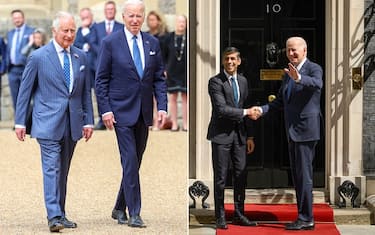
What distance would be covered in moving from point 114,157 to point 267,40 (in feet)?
8.44

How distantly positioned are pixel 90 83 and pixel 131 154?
598 millimetres

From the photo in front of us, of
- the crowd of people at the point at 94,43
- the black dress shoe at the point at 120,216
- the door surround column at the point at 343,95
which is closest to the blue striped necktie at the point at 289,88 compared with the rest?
the door surround column at the point at 343,95

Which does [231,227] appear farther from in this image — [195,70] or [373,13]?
[373,13]

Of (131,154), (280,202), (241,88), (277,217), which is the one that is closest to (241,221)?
(277,217)

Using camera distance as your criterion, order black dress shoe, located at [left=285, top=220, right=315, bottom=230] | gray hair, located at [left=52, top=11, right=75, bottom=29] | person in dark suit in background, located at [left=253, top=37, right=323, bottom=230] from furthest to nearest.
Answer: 1. black dress shoe, located at [left=285, top=220, right=315, bottom=230]
2. person in dark suit in background, located at [left=253, top=37, right=323, bottom=230]
3. gray hair, located at [left=52, top=11, right=75, bottom=29]

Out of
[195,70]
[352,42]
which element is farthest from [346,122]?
[195,70]

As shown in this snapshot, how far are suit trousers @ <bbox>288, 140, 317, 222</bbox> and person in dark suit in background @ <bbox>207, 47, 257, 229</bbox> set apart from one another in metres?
0.43

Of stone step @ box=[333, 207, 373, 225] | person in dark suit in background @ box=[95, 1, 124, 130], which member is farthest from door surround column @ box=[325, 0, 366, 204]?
person in dark suit in background @ box=[95, 1, 124, 130]

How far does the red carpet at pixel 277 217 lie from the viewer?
8.52m

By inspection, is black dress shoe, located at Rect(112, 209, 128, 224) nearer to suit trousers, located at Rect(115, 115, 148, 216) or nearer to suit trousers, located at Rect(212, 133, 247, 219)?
suit trousers, located at Rect(115, 115, 148, 216)

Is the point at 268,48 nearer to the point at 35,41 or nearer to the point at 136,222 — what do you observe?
the point at 136,222

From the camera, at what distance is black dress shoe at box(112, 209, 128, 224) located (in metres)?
7.17

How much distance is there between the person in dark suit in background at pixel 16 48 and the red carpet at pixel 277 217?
8.15ft

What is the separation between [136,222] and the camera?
7.16 m
